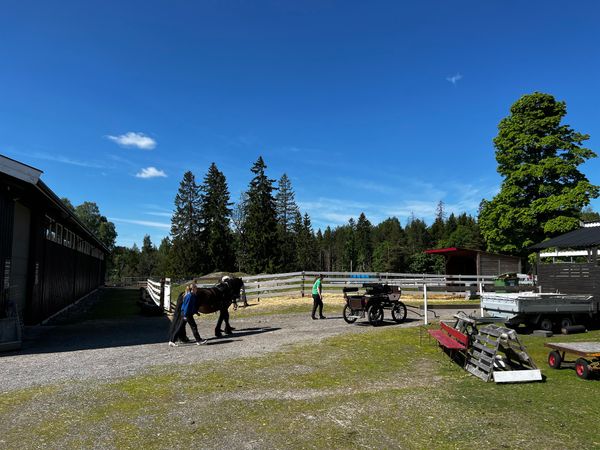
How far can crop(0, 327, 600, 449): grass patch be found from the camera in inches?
196

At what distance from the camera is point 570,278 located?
15180mm

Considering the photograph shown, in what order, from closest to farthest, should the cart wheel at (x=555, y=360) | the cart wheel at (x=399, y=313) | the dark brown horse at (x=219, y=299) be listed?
1. the cart wheel at (x=555, y=360)
2. the dark brown horse at (x=219, y=299)
3. the cart wheel at (x=399, y=313)

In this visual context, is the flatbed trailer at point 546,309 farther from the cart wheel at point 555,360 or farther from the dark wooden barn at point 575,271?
the cart wheel at point 555,360

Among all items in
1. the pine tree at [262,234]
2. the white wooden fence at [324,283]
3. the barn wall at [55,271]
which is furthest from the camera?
the pine tree at [262,234]

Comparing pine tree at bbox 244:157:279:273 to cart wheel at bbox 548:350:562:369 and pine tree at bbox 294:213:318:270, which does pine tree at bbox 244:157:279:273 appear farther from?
cart wheel at bbox 548:350:562:369

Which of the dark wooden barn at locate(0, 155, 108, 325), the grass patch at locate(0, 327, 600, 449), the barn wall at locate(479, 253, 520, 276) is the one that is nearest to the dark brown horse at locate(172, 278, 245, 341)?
the grass patch at locate(0, 327, 600, 449)

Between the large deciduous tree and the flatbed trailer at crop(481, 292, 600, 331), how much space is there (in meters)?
15.0

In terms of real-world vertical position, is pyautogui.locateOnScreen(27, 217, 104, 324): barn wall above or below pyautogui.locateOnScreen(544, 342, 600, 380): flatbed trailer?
above

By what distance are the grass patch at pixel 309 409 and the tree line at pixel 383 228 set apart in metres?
23.2

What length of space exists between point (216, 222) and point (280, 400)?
55.8 m

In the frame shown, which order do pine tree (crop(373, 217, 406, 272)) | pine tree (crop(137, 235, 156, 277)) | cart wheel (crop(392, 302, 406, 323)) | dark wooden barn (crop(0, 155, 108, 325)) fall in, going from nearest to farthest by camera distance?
dark wooden barn (crop(0, 155, 108, 325)), cart wheel (crop(392, 302, 406, 323)), pine tree (crop(373, 217, 406, 272)), pine tree (crop(137, 235, 156, 277))

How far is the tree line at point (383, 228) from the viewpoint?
2798 centimetres

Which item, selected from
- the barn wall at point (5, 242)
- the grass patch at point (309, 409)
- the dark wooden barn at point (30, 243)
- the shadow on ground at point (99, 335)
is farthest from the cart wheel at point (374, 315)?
the barn wall at point (5, 242)

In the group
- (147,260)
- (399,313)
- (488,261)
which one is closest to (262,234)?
(488,261)
